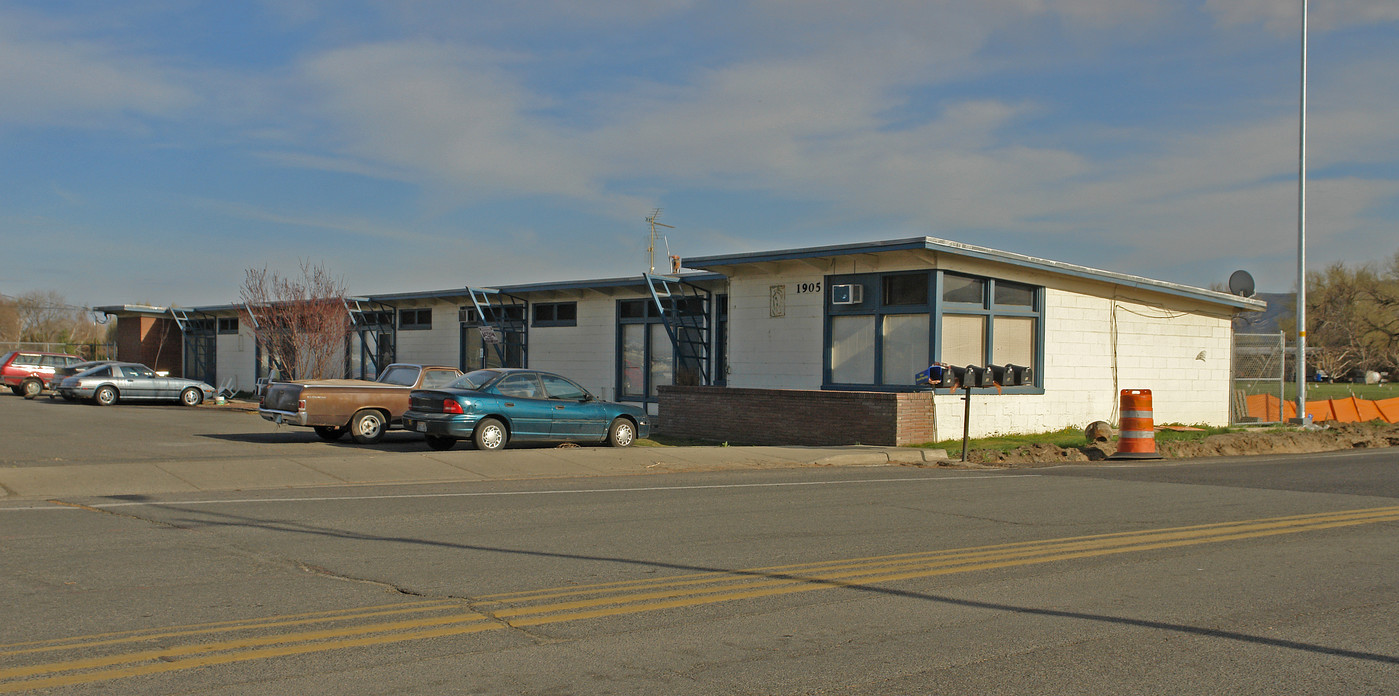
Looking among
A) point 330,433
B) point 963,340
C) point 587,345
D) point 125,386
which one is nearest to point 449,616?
point 330,433

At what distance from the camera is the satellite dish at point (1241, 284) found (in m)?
26.9

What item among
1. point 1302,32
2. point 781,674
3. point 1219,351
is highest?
point 1302,32

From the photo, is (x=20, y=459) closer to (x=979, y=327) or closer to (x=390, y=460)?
(x=390, y=460)

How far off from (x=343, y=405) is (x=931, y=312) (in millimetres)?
11617

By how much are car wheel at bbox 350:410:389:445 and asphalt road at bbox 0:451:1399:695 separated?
Result: 7.85 m

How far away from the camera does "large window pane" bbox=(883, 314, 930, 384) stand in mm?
20859

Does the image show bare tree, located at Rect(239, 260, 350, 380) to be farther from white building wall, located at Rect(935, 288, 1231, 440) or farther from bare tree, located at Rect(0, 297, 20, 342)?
bare tree, located at Rect(0, 297, 20, 342)

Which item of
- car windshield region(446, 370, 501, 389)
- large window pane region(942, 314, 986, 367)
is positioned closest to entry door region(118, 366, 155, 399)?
car windshield region(446, 370, 501, 389)

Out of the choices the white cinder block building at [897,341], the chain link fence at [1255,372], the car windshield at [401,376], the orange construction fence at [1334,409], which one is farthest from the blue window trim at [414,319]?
the orange construction fence at [1334,409]

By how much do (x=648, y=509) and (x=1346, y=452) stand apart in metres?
17.3

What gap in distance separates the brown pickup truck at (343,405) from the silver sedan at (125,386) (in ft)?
55.3

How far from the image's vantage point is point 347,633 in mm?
5941

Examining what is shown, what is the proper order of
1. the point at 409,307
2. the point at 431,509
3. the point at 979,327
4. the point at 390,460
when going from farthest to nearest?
the point at 409,307
the point at 979,327
the point at 390,460
the point at 431,509

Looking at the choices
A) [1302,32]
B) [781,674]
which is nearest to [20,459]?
[781,674]
